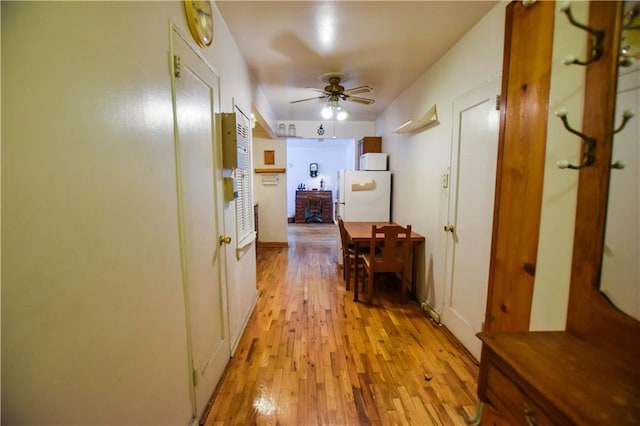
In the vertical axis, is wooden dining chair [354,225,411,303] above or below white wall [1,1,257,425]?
below

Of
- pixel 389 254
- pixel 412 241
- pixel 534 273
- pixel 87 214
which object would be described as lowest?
pixel 389 254

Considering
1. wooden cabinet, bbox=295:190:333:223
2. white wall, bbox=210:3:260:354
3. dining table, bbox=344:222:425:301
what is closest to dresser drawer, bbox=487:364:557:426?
white wall, bbox=210:3:260:354

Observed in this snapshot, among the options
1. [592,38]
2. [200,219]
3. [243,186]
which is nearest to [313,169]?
[243,186]

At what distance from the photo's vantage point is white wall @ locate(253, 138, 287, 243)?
5.28 meters

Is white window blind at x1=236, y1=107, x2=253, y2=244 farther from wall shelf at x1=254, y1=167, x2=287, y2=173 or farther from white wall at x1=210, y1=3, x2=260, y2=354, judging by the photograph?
wall shelf at x1=254, y1=167, x2=287, y2=173

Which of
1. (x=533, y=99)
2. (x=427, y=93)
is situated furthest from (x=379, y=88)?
(x=533, y=99)

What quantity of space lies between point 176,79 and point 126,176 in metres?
0.59

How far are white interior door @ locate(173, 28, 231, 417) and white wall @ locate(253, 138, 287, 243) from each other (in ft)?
11.8

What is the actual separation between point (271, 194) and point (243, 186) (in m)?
3.03

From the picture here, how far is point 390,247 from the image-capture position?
9.29 ft

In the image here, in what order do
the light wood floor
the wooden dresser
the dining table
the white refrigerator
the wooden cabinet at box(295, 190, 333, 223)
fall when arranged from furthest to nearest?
the wooden cabinet at box(295, 190, 333, 223)
the white refrigerator
the dining table
the light wood floor
the wooden dresser

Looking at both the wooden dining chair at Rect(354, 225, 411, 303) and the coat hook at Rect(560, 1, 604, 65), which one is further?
the wooden dining chair at Rect(354, 225, 411, 303)

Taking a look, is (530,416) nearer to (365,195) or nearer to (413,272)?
(413,272)

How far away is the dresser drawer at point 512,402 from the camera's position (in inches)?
28.5
